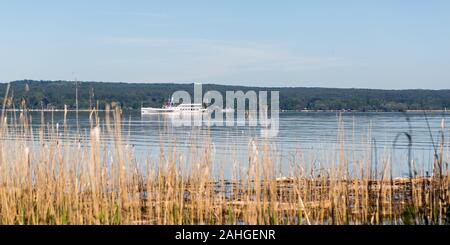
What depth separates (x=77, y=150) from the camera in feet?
26.1

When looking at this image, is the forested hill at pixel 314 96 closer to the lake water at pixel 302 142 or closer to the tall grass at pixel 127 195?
the lake water at pixel 302 142

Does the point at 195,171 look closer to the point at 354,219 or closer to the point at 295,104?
the point at 354,219

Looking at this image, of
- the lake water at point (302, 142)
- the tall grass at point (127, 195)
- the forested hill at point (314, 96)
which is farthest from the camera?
the forested hill at point (314, 96)

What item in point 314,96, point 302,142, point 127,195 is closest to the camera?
point 127,195

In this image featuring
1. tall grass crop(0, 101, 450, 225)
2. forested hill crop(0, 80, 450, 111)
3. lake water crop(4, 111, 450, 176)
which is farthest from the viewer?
forested hill crop(0, 80, 450, 111)

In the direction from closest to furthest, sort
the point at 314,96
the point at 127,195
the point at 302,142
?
the point at 127,195
the point at 302,142
the point at 314,96

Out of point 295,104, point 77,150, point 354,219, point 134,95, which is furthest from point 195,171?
point 295,104

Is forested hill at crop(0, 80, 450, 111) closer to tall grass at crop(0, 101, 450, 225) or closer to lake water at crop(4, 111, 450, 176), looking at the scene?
lake water at crop(4, 111, 450, 176)

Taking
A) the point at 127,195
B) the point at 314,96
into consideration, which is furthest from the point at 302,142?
the point at 314,96

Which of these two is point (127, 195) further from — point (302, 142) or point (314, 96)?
point (314, 96)

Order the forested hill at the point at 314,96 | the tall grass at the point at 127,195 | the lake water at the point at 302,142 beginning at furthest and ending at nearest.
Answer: the forested hill at the point at 314,96 < the lake water at the point at 302,142 < the tall grass at the point at 127,195

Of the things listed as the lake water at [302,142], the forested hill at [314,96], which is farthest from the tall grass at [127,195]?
the forested hill at [314,96]

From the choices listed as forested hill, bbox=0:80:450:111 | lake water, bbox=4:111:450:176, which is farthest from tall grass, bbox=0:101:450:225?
forested hill, bbox=0:80:450:111
